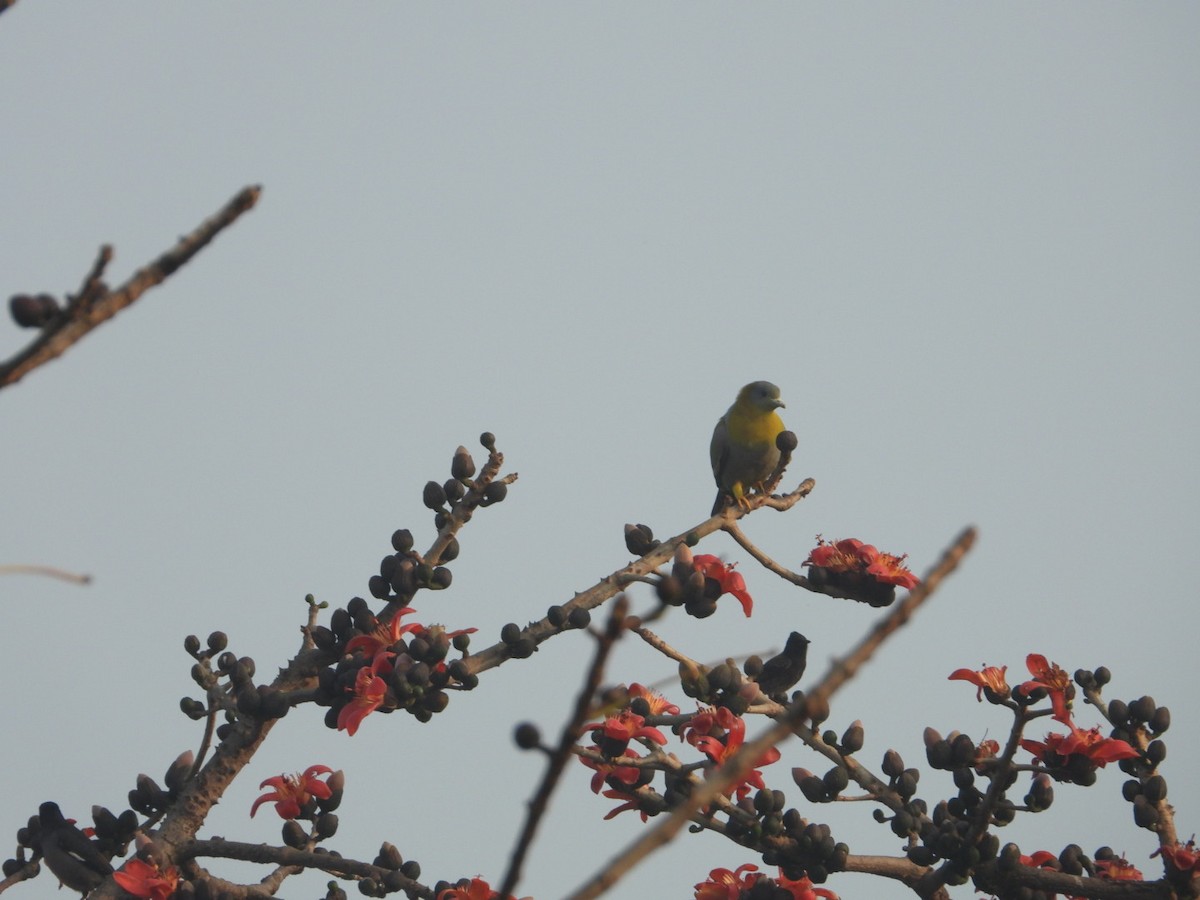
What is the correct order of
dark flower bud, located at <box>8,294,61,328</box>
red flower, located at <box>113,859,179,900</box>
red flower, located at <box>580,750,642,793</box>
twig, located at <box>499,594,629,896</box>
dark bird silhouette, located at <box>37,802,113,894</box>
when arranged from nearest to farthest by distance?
twig, located at <box>499,594,629,896</box>, dark flower bud, located at <box>8,294,61,328</box>, red flower, located at <box>113,859,179,900</box>, dark bird silhouette, located at <box>37,802,113,894</box>, red flower, located at <box>580,750,642,793</box>

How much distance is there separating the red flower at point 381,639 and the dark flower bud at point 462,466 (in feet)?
1.86

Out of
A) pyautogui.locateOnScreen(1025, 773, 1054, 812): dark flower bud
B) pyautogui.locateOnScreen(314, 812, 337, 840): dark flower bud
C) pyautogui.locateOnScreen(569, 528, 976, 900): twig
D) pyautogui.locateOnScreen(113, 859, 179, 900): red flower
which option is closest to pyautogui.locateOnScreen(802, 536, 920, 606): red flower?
pyautogui.locateOnScreen(1025, 773, 1054, 812): dark flower bud

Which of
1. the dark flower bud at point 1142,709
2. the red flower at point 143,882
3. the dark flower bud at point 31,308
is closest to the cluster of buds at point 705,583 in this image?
the dark flower bud at point 1142,709

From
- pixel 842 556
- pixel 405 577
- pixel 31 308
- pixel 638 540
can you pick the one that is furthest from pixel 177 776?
pixel 31 308

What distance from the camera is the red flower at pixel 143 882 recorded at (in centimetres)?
433

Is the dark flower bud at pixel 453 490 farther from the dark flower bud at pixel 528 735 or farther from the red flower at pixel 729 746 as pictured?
the dark flower bud at pixel 528 735

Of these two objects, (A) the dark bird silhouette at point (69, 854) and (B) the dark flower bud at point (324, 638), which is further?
(B) the dark flower bud at point (324, 638)

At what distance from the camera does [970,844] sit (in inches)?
175

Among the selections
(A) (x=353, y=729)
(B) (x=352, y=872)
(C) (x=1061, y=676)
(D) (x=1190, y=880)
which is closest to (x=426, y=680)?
(A) (x=353, y=729)

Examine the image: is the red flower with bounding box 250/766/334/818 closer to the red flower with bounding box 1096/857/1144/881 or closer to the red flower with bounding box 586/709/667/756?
the red flower with bounding box 586/709/667/756

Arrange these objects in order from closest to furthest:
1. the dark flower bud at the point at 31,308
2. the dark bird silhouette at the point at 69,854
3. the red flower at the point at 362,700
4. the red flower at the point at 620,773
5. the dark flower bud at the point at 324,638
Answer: the dark flower bud at the point at 31,308, the red flower at the point at 362,700, the dark bird silhouette at the point at 69,854, the red flower at the point at 620,773, the dark flower bud at the point at 324,638

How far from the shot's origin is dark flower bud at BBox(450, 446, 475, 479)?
5.18m

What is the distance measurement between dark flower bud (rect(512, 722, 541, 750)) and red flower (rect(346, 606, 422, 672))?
3.27 m

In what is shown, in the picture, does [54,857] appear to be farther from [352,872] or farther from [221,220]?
[221,220]
